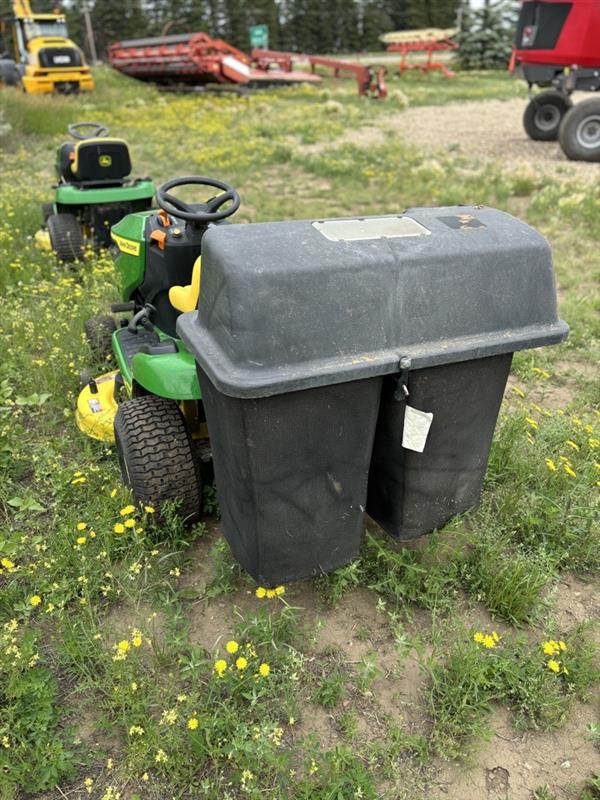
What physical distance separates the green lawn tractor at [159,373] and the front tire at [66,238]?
70.1 inches

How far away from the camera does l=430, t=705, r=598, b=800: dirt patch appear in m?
1.70

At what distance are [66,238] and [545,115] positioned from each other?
7801 millimetres

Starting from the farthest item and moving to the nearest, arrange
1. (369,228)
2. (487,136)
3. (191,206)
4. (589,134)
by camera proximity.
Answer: (487,136), (589,134), (191,206), (369,228)

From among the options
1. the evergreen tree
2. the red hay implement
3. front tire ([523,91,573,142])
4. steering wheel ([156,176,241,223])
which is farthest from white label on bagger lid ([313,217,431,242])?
the evergreen tree

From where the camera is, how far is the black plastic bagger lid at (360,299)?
5.34ft

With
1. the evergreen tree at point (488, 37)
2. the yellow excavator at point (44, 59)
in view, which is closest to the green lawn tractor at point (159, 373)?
the yellow excavator at point (44, 59)

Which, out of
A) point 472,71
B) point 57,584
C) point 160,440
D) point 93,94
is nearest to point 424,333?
point 160,440

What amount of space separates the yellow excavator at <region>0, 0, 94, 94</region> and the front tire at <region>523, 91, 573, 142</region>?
9.63 meters

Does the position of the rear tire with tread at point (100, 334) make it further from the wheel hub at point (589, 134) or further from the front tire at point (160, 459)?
the wheel hub at point (589, 134)

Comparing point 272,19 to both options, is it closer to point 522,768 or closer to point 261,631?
point 261,631

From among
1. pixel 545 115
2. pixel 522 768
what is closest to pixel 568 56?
pixel 545 115

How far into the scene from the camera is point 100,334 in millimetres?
3596

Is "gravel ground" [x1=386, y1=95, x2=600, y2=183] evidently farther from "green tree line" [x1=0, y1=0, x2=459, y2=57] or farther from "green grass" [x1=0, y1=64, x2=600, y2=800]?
"green tree line" [x1=0, y1=0, x2=459, y2=57]

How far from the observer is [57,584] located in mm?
2166
